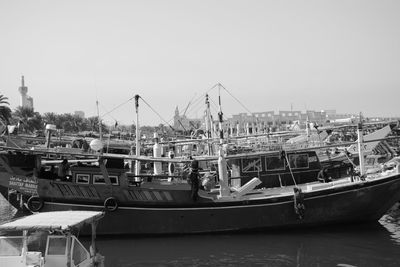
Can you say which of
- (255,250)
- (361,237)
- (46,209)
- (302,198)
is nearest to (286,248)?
(255,250)

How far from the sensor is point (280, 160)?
70.5ft

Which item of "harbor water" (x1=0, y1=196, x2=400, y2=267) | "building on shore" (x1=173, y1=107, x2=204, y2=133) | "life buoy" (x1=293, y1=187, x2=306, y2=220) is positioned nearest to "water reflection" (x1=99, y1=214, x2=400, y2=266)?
"harbor water" (x1=0, y1=196, x2=400, y2=267)

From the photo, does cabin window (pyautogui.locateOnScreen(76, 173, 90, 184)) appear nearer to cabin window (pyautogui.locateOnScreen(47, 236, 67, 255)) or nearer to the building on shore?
cabin window (pyautogui.locateOnScreen(47, 236, 67, 255))

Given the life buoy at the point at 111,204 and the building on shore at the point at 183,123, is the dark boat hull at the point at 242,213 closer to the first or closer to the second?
the life buoy at the point at 111,204

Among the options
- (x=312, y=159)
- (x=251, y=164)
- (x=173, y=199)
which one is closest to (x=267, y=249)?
(x=173, y=199)

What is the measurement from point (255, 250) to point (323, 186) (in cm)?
452

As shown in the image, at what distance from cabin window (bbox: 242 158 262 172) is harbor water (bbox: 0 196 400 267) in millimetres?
3747

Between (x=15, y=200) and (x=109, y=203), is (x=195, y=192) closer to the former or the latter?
(x=109, y=203)

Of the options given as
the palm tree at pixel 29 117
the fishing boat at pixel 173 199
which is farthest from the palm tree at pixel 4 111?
the fishing boat at pixel 173 199

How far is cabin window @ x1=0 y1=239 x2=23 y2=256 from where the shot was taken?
10250 millimetres

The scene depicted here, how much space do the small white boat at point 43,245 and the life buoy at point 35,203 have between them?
7164 millimetres

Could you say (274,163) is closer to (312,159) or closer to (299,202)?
(312,159)

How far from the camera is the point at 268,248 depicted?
53.8 ft

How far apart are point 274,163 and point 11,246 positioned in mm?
13735
